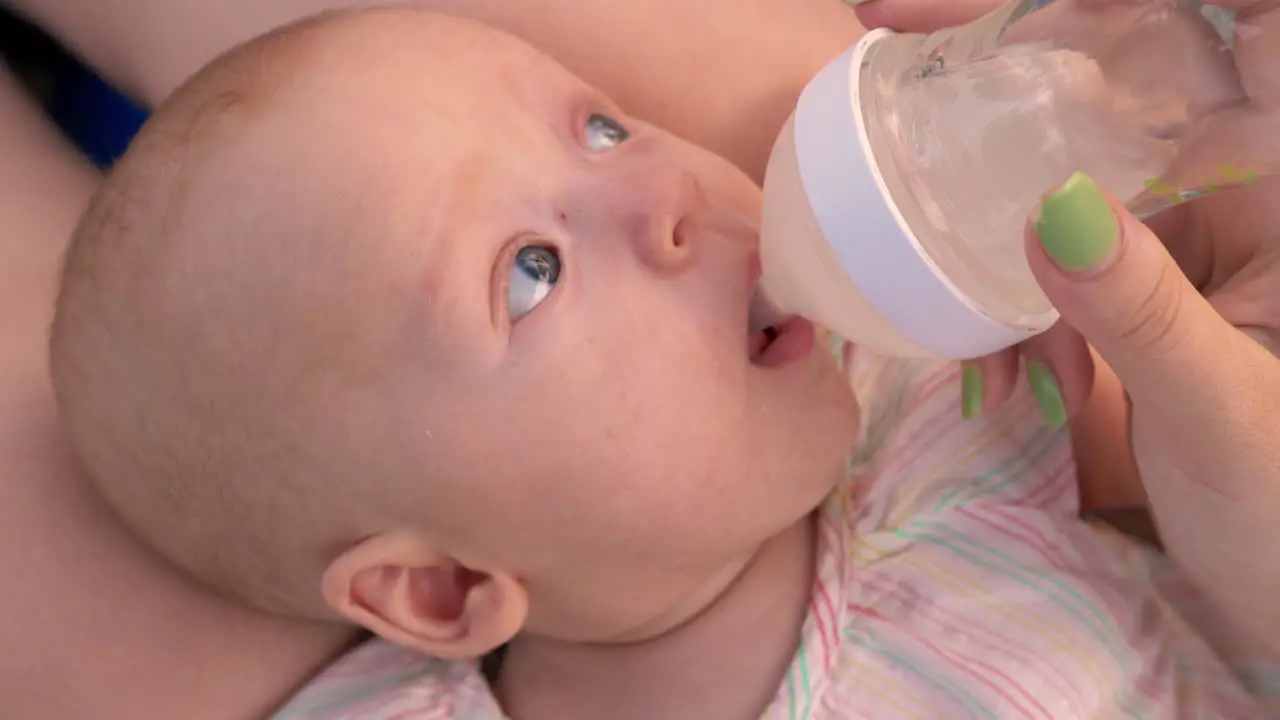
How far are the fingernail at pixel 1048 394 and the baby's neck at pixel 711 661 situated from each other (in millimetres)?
253

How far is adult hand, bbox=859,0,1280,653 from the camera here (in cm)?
54

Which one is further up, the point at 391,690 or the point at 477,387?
the point at 477,387

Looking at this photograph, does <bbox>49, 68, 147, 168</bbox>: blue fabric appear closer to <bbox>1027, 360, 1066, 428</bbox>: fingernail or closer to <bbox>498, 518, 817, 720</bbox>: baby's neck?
<bbox>498, 518, 817, 720</bbox>: baby's neck

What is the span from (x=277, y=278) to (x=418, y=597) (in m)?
0.28

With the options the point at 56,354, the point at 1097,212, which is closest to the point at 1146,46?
the point at 1097,212

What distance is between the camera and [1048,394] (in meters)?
0.95

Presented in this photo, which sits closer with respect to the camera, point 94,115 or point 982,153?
point 982,153

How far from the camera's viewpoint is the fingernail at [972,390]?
958mm

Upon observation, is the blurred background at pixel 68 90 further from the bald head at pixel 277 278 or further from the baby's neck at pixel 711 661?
the baby's neck at pixel 711 661

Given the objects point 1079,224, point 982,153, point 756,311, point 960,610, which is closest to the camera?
point 1079,224

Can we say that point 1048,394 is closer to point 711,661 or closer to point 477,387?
point 711,661

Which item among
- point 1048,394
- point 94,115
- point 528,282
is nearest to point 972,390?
point 1048,394

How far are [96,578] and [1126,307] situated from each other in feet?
2.87

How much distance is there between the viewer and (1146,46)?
2.17ft
